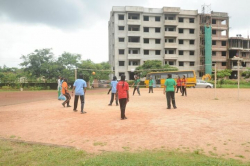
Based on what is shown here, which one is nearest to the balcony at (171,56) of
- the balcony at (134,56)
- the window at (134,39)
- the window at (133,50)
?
the balcony at (134,56)

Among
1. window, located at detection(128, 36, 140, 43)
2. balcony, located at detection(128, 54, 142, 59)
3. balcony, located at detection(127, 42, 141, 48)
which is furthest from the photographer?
window, located at detection(128, 36, 140, 43)

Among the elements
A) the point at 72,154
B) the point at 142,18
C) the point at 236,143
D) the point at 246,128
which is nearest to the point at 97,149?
the point at 72,154

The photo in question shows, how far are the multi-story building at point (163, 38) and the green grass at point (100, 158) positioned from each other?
43001 millimetres

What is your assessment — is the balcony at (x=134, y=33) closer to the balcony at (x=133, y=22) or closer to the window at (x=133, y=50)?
the balcony at (x=133, y=22)

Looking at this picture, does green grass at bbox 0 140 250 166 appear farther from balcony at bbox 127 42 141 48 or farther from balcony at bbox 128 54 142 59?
balcony at bbox 127 42 141 48

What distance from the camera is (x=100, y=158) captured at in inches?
155

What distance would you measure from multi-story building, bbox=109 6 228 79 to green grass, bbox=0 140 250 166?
43.0m

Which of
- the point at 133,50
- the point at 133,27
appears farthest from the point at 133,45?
the point at 133,27

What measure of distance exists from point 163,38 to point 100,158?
48.8 m

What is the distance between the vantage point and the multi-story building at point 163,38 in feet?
159

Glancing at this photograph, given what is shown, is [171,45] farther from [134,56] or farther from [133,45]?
[134,56]

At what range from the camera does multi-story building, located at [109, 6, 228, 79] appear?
48.5 metres

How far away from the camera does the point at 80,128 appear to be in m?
6.56

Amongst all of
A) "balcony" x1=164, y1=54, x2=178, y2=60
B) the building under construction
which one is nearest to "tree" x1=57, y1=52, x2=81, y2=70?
"balcony" x1=164, y1=54, x2=178, y2=60
